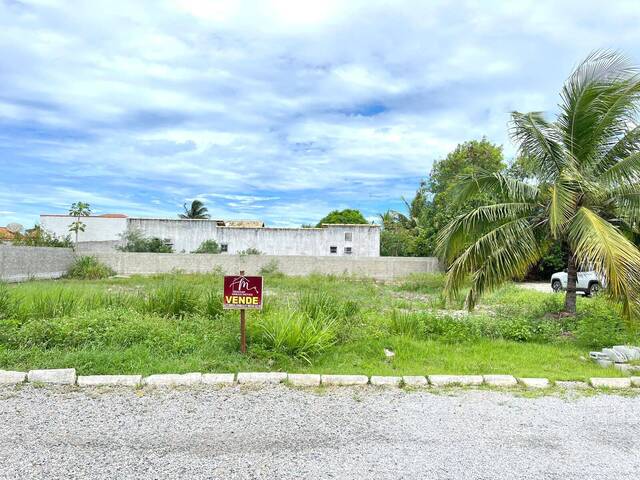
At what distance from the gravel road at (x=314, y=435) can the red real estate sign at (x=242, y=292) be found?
1.37 meters

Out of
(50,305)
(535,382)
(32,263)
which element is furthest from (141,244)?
(535,382)

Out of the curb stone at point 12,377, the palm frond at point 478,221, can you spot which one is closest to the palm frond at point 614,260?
the palm frond at point 478,221

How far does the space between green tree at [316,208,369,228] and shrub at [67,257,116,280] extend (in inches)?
1234

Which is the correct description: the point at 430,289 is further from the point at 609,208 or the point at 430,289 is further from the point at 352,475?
the point at 352,475

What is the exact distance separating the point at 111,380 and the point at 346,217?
51.9 meters

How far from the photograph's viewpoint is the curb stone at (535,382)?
18.6 ft

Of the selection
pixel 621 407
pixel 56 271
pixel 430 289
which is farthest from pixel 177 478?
pixel 56 271

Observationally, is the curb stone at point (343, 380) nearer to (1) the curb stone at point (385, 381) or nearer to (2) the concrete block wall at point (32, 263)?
(1) the curb stone at point (385, 381)

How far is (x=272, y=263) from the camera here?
2850 centimetres

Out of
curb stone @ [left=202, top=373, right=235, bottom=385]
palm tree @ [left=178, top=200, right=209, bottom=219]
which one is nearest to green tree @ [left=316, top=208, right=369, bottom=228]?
palm tree @ [left=178, top=200, right=209, bottom=219]

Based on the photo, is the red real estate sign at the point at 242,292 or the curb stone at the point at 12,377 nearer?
the curb stone at the point at 12,377

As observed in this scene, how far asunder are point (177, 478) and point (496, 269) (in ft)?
24.4

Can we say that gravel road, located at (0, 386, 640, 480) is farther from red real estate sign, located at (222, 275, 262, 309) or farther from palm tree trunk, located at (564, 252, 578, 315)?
palm tree trunk, located at (564, 252, 578, 315)

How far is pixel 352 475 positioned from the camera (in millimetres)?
3404
